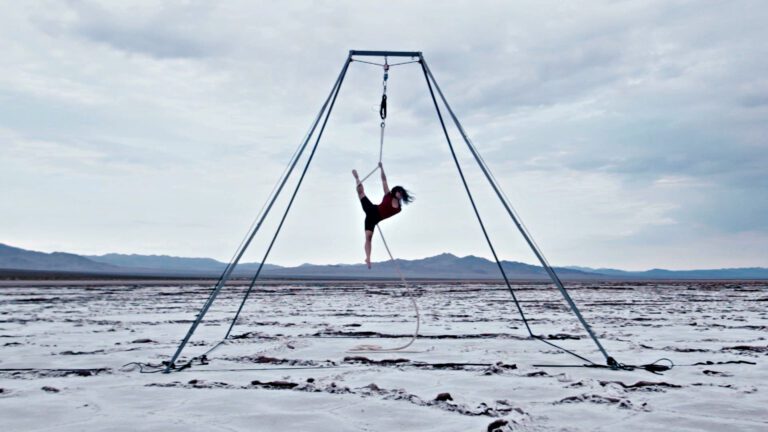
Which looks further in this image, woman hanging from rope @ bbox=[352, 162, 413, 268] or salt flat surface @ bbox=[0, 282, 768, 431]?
woman hanging from rope @ bbox=[352, 162, 413, 268]

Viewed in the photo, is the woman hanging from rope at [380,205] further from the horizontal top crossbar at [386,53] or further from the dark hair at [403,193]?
the horizontal top crossbar at [386,53]

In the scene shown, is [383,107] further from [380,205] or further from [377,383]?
[377,383]

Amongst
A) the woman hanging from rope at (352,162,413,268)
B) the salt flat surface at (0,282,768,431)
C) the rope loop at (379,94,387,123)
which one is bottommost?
the salt flat surface at (0,282,768,431)

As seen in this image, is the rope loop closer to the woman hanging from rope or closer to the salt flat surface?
the woman hanging from rope

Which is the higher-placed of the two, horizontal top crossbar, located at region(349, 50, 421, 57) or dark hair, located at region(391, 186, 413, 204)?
horizontal top crossbar, located at region(349, 50, 421, 57)

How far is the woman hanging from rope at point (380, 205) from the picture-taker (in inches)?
337

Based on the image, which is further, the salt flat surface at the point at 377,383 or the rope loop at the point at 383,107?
the rope loop at the point at 383,107

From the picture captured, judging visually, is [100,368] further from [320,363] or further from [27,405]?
[320,363]

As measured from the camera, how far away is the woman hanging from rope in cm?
857

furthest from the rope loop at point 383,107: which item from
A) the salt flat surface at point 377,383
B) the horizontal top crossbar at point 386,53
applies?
the salt flat surface at point 377,383

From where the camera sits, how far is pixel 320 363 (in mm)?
7625

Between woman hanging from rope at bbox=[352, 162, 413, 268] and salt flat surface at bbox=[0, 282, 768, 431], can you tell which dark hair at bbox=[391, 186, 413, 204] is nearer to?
woman hanging from rope at bbox=[352, 162, 413, 268]

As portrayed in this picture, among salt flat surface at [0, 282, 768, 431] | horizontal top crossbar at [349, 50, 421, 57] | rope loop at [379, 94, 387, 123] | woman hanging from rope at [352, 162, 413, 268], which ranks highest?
horizontal top crossbar at [349, 50, 421, 57]

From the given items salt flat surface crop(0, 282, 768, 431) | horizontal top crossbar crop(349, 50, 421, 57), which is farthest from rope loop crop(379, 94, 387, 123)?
salt flat surface crop(0, 282, 768, 431)
